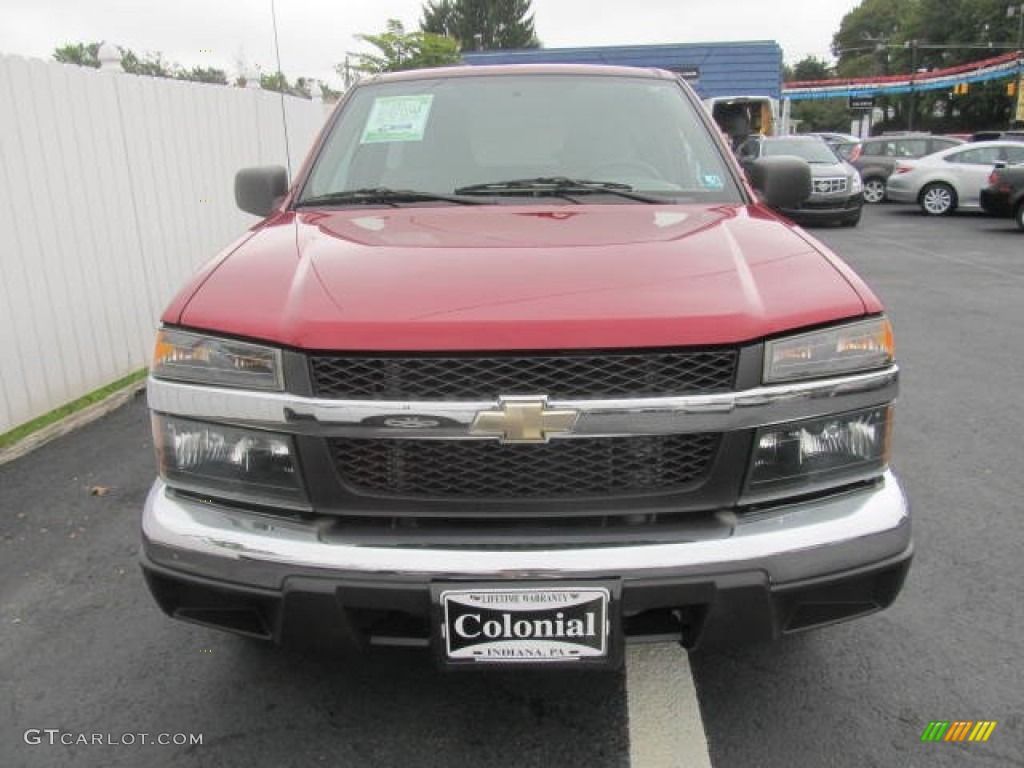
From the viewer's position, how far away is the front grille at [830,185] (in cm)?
1436

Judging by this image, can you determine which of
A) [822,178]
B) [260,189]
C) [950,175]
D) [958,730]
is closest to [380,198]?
[260,189]

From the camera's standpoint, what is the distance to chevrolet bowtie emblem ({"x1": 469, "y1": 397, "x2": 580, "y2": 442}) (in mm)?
1836

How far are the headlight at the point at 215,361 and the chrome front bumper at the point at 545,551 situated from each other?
33cm

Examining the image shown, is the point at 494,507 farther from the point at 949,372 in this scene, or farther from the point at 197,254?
the point at 197,254

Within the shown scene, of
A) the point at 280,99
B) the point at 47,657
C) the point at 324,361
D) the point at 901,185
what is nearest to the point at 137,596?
the point at 47,657

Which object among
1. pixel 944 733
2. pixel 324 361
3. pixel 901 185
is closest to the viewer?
pixel 324 361

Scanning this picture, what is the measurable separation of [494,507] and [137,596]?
174cm

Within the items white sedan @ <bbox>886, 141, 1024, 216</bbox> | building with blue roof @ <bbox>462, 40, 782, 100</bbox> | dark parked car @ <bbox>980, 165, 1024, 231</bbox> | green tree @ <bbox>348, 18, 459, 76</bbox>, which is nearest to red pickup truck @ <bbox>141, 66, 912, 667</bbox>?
dark parked car @ <bbox>980, 165, 1024, 231</bbox>

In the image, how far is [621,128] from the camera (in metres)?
3.22

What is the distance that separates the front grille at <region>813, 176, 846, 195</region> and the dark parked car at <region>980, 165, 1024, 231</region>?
8.38ft

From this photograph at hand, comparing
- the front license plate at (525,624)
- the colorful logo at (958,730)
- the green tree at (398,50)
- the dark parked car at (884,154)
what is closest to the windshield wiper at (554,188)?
the front license plate at (525,624)

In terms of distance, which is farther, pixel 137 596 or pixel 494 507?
pixel 137 596

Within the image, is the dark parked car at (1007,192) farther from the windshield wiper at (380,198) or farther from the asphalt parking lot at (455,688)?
the windshield wiper at (380,198)
